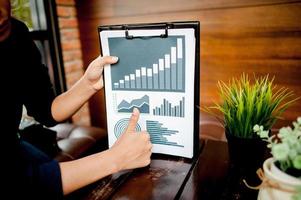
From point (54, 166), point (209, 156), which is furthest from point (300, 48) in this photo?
point (54, 166)

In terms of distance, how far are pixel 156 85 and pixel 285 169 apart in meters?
0.60

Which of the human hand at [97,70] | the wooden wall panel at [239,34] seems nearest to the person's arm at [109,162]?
the human hand at [97,70]

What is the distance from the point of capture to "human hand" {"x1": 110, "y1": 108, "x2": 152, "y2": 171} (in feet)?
3.41

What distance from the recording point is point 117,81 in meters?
1.29

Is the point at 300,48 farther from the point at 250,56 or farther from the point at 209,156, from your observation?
the point at 209,156

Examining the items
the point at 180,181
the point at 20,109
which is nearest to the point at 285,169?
the point at 180,181

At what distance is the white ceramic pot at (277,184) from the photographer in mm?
767

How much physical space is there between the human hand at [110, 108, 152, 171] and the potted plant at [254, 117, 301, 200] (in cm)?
45

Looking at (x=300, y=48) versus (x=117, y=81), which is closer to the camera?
(x=117, y=81)

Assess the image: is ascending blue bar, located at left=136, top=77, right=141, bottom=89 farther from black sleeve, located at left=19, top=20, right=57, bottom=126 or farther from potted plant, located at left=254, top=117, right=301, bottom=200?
potted plant, located at left=254, top=117, right=301, bottom=200

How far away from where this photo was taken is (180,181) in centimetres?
112

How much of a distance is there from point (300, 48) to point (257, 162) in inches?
57.1

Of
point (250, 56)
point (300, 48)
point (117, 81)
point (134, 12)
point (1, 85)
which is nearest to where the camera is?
point (1, 85)

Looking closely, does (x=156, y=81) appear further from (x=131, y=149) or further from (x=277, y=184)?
(x=277, y=184)
